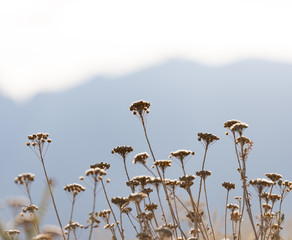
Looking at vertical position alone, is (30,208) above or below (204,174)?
above

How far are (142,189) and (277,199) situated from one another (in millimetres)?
3370

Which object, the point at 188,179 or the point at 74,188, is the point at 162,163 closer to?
the point at 188,179

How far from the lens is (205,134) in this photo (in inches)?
360

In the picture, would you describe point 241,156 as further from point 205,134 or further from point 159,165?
point 159,165

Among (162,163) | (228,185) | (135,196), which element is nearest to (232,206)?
(228,185)

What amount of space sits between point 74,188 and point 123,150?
5.97ft

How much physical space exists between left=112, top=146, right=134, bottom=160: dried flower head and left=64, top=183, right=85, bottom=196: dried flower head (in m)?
1.66

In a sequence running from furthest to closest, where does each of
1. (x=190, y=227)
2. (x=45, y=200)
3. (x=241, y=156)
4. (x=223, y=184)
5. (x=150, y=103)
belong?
(x=190, y=227) → (x=223, y=184) → (x=150, y=103) → (x=241, y=156) → (x=45, y=200)

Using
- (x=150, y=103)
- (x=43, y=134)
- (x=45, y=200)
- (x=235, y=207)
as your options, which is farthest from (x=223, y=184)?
(x=45, y=200)

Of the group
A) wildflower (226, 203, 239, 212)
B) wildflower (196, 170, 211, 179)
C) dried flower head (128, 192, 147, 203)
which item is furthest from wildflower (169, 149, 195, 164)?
wildflower (226, 203, 239, 212)

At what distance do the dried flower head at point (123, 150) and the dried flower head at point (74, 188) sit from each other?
166 centimetres

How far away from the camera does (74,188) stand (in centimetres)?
766

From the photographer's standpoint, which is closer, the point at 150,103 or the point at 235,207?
the point at 150,103

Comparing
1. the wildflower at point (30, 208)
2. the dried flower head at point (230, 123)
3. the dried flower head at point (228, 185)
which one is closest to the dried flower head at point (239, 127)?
the dried flower head at point (230, 123)
